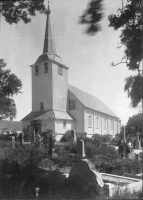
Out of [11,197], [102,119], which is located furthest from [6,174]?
[102,119]

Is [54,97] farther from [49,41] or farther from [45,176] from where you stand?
[45,176]

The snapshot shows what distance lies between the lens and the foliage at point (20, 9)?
9.80ft

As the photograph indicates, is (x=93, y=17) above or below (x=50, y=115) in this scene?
above

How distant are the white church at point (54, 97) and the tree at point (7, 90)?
0.38 metres

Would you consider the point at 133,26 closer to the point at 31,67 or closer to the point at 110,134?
the point at 31,67

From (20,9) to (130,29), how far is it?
5.92ft

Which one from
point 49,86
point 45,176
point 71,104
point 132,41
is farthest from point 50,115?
point 132,41

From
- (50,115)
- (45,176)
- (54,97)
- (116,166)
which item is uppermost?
(54,97)

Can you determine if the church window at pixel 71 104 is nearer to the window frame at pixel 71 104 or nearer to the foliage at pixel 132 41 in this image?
the window frame at pixel 71 104

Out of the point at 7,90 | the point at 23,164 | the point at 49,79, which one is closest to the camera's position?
the point at 7,90

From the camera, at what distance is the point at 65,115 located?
5.18 metres

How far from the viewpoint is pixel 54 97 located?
4.76 meters

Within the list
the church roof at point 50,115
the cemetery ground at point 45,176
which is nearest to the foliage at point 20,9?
the church roof at point 50,115

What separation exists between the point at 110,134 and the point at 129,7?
4.14 meters
